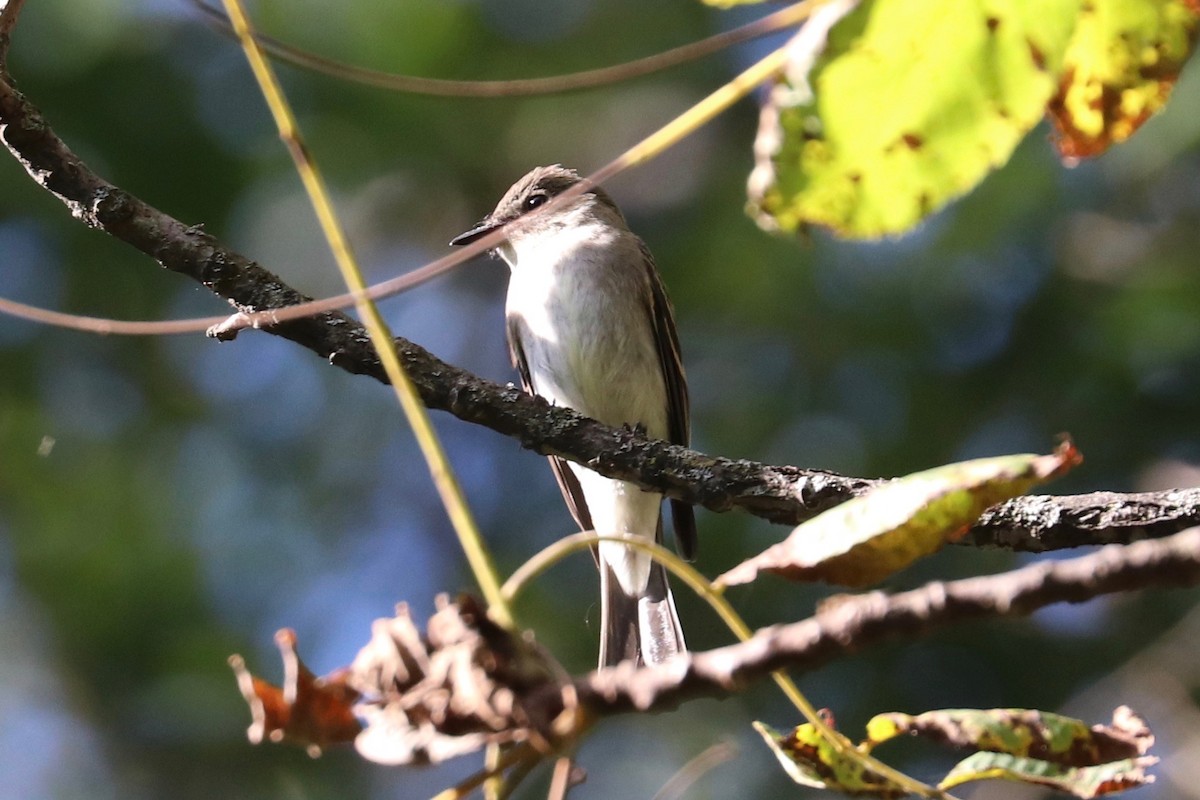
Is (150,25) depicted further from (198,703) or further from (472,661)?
(472,661)

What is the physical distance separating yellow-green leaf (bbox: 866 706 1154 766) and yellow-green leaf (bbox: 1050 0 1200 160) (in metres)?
0.60

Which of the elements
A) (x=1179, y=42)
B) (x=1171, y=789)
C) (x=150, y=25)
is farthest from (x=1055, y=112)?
(x=150, y=25)

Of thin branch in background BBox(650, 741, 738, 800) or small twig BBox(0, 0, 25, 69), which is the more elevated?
small twig BBox(0, 0, 25, 69)

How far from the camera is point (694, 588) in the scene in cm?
112

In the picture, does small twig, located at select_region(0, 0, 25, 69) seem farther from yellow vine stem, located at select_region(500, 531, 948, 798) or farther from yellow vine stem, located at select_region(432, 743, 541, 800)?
yellow vine stem, located at select_region(432, 743, 541, 800)

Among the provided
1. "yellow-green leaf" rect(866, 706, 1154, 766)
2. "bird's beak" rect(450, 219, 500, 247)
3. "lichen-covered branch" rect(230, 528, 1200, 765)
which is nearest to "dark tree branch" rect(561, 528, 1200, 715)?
"lichen-covered branch" rect(230, 528, 1200, 765)

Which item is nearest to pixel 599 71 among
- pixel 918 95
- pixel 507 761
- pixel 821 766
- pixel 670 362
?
pixel 918 95

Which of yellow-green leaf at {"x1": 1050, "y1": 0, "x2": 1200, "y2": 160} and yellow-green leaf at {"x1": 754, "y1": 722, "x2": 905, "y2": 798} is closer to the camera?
yellow-green leaf at {"x1": 1050, "y1": 0, "x2": 1200, "y2": 160}

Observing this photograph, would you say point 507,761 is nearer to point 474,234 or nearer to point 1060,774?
point 1060,774

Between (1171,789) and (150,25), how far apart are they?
6.69m

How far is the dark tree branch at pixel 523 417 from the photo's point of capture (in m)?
2.54

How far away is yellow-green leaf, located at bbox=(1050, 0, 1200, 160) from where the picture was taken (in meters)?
1.19

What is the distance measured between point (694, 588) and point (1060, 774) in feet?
1.58

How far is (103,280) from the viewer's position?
7191mm
